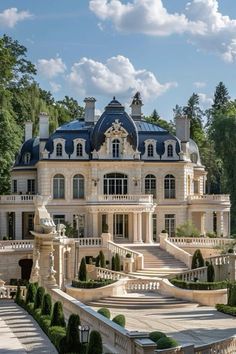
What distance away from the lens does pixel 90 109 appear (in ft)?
193

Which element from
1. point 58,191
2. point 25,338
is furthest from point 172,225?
point 25,338

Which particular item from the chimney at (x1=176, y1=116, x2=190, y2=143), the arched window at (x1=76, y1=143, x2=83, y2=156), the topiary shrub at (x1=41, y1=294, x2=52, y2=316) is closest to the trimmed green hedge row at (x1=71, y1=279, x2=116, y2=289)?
the topiary shrub at (x1=41, y1=294, x2=52, y2=316)

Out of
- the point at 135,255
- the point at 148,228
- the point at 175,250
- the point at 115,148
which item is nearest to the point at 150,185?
the point at 115,148

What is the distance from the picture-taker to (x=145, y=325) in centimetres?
2875

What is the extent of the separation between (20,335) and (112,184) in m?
31.7

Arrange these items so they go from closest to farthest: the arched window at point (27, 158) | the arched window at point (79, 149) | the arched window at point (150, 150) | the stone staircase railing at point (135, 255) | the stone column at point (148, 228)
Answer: the stone staircase railing at point (135, 255) → the stone column at point (148, 228) → the arched window at point (79, 149) → the arched window at point (150, 150) → the arched window at point (27, 158)

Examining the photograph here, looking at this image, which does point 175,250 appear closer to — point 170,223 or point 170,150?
point 170,223

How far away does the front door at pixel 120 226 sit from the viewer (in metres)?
53.8

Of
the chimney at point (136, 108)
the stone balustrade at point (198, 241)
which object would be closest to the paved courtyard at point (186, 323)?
the stone balustrade at point (198, 241)

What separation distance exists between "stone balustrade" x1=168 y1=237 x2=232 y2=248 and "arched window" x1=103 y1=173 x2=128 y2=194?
283 inches

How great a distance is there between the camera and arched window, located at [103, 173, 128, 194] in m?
55.2

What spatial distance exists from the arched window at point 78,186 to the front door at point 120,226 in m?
3.69

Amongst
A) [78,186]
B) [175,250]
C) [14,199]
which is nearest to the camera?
[175,250]

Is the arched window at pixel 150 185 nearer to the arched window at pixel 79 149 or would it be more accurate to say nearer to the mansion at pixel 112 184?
the mansion at pixel 112 184
